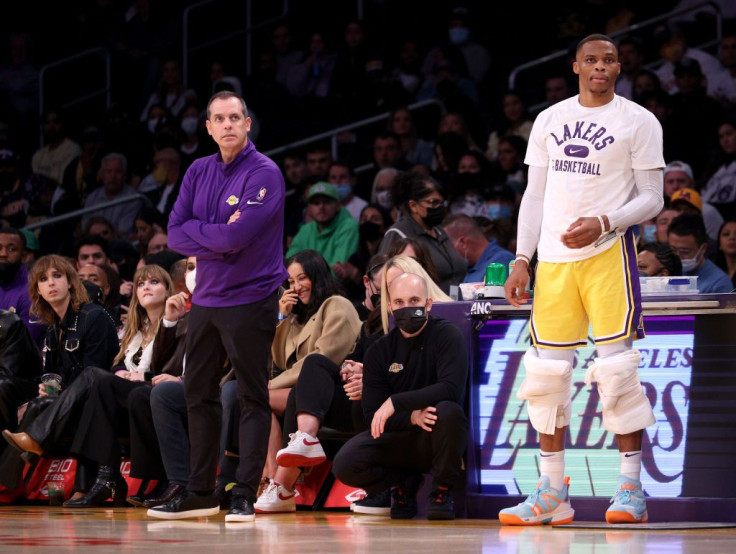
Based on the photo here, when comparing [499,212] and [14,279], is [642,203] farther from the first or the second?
[14,279]

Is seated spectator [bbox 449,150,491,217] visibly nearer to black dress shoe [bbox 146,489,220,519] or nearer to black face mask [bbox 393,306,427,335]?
black face mask [bbox 393,306,427,335]

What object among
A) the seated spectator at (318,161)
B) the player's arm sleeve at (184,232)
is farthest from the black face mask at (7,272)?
the player's arm sleeve at (184,232)

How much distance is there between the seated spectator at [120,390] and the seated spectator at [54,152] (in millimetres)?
5316

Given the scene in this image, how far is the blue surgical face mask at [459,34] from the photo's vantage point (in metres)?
12.5

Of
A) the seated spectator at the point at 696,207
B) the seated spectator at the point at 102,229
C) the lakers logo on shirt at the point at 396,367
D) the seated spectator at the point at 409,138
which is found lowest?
the lakers logo on shirt at the point at 396,367

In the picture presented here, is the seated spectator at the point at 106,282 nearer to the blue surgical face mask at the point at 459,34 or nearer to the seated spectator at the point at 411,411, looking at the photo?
the seated spectator at the point at 411,411

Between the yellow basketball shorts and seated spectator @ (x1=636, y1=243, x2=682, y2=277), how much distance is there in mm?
1807

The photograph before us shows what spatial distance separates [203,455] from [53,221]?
6.44 metres

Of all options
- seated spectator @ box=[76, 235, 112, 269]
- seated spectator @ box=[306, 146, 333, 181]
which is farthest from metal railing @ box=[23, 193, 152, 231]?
seated spectator @ box=[76, 235, 112, 269]

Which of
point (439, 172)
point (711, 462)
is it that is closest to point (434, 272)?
point (711, 462)

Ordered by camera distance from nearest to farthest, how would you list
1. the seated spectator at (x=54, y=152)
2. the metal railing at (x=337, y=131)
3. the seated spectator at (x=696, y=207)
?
the seated spectator at (x=696, y=207), the metal railing at (x=337, y=131), the seated spectator at (x=54, y=152)

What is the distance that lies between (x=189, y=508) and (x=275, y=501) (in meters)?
0.90

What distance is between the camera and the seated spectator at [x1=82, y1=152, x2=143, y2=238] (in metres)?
11.7

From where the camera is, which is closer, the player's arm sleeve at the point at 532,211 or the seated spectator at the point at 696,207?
the player's arm sleeve at the point at 532,211
